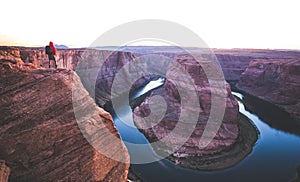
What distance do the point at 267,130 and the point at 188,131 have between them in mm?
21721

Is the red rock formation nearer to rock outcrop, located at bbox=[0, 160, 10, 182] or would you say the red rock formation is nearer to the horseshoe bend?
the horseshoe bend

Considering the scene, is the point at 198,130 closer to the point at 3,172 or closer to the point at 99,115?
the point at 99,115

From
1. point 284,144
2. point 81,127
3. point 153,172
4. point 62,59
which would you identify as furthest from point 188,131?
point 62,59

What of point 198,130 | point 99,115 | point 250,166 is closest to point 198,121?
point 198,130

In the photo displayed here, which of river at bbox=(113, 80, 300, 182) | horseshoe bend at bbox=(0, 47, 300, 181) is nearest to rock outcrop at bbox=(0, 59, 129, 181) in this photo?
horseshoe bend at bbox=(0, 47, 300, 181)

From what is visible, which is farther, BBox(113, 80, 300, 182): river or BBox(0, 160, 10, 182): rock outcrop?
BBox(113, 80, 300, 182): river

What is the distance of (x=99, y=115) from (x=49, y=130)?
3.66 meters

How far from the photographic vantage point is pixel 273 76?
76.4 m

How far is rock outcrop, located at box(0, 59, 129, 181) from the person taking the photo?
11773mm

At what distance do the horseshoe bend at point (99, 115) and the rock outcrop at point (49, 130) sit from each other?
51 millimetres

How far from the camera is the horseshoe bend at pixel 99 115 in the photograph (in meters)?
12.1

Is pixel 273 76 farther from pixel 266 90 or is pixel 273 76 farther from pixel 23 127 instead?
pixel 23 127

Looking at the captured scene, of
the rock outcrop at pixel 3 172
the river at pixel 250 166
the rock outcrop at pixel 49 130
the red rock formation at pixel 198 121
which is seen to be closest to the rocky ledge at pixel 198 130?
the red rock formation at pixel 198 121

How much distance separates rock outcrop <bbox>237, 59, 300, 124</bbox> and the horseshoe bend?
1.17 ft
